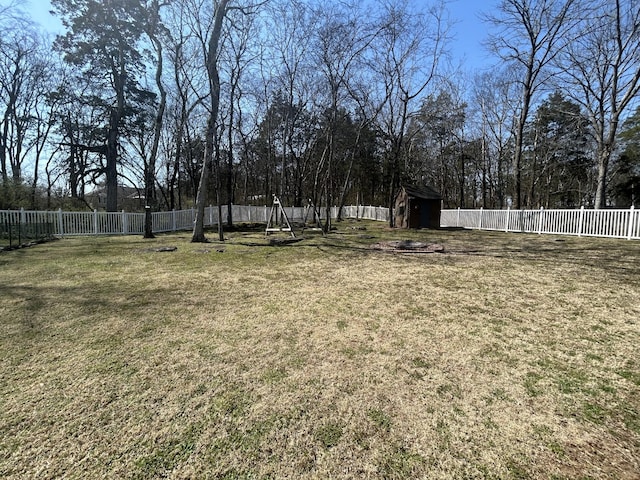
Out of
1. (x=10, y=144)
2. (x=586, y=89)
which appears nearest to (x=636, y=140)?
(x=586, y=89)

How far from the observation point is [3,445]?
4.99 ft

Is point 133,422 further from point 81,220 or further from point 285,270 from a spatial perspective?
point 81,220

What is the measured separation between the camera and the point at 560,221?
41.8 feet

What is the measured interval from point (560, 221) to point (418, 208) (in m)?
6.41

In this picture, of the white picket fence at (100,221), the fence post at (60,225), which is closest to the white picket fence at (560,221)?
the white picket fence at (100,221)

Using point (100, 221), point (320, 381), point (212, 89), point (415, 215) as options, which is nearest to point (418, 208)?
point (415, 215)

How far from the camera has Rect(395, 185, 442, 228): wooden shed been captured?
1686 cm

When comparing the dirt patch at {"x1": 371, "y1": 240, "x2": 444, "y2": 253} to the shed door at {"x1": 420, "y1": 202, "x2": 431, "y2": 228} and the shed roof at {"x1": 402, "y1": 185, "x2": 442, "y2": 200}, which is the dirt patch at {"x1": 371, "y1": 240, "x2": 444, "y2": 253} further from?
the shed door at {"x1": 420, "y1": 202, "x2": 431, "y2": 228}

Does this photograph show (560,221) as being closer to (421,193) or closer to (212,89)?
(421,193)

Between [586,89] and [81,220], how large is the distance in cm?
2609

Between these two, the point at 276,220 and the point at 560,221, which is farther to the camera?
the point at 276,220

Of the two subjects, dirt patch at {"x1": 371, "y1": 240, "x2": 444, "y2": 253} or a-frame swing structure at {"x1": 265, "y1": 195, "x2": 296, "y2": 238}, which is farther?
a-frame swing structure at {"x1": 265, "y1": 195, "x2": 296, "y2": 238}

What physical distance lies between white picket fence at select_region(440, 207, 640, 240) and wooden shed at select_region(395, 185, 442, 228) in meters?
2.22

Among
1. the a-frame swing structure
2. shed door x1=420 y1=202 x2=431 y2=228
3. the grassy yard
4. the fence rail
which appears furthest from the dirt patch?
the fence rail
